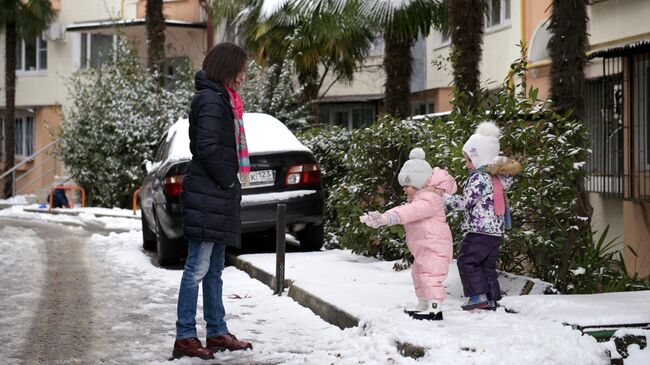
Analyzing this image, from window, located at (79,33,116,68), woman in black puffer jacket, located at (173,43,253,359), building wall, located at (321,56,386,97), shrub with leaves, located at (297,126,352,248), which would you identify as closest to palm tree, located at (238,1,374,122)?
shrub with leaves, located at (297,126,352,248)

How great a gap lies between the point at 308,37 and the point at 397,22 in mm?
3432

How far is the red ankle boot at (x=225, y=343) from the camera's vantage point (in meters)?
6.23

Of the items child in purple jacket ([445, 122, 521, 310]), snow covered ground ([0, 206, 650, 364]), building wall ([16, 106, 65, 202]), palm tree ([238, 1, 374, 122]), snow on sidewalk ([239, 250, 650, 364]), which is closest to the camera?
snow on sidewalk ([239, 250, 650, 364])

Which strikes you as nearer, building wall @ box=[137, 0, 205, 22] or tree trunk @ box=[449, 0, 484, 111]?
tree trunk @ box=[449, 0, 484, 111]

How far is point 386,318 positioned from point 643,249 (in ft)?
31.8

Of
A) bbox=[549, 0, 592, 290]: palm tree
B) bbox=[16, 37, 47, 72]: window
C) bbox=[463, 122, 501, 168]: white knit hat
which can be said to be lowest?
bbox=[463, 122, 501, 168]: white knit hat

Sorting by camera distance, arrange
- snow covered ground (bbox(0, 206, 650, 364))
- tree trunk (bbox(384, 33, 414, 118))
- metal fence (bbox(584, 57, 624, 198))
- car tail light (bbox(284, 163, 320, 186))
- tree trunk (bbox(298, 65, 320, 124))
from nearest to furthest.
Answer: snow covered ground (bbox(0, 206, 650, 364)) < car tail light (bbox(284, 163, 320, 186)) < metal fence (bbox(584, 57, 624, 198)) < tree trunk (bbox(384, 33, 414, 118)) < tree trunk (bbox(298, 65, 320, 124))

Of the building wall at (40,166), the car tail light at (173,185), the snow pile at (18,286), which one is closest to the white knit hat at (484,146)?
the snow pile at (18,286)

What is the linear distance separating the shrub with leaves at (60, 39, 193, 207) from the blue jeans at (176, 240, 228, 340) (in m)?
16.8

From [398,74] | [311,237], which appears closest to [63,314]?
[311,237]

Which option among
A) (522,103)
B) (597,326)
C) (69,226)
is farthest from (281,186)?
(69,226)

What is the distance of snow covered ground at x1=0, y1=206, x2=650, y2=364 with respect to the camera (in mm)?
5480

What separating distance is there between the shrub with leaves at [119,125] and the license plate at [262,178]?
12.4m

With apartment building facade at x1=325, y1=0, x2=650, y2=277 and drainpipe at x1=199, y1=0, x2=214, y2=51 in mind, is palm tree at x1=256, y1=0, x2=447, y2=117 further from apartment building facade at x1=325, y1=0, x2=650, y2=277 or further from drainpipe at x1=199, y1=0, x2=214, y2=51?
drainpipe at x1=199, y1=0, x2=214, y2=51
